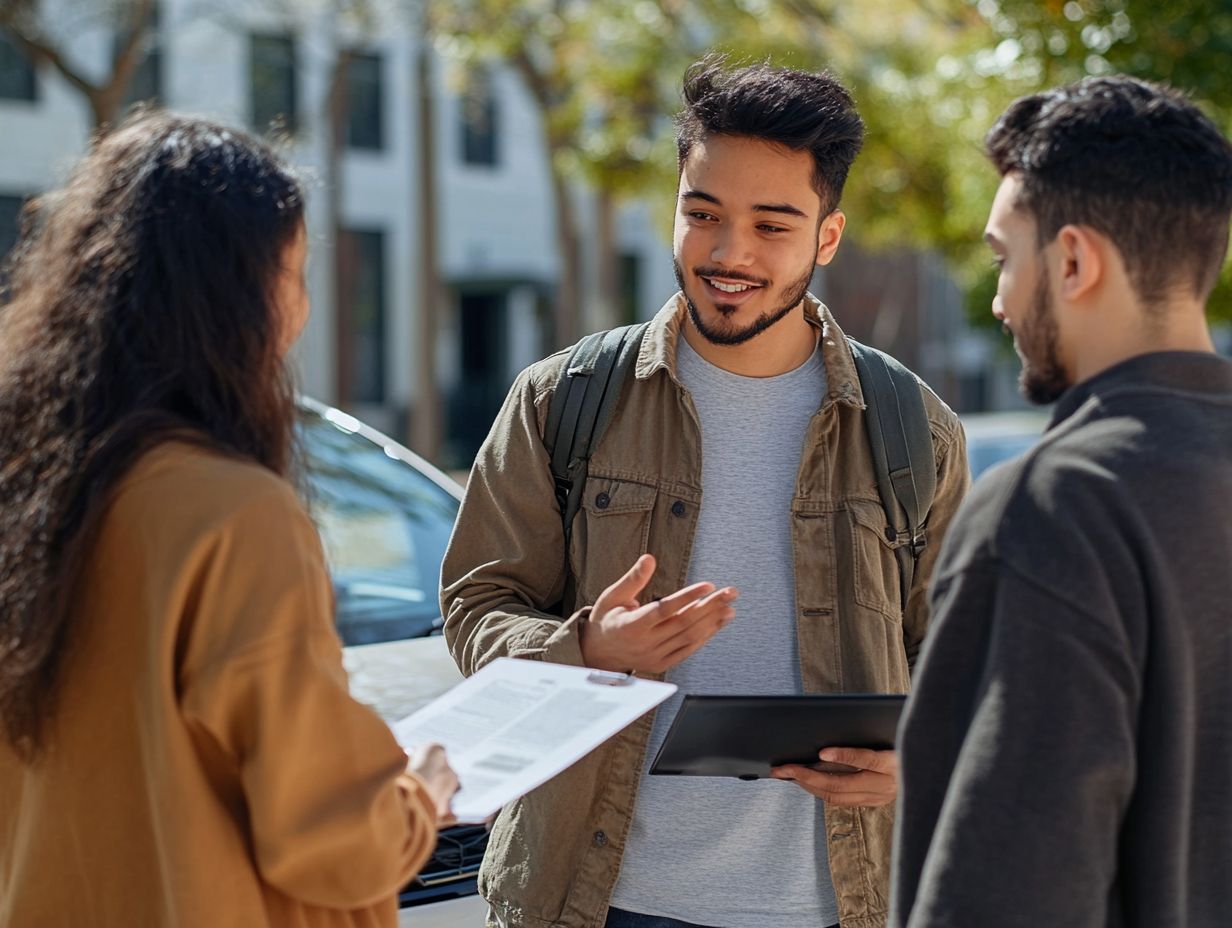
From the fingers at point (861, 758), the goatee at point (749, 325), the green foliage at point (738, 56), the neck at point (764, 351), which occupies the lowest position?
the fingers at point (861, 758)

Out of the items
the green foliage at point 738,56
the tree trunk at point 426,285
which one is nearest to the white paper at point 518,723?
the green foliage at point 738,56

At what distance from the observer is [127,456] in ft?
6.25

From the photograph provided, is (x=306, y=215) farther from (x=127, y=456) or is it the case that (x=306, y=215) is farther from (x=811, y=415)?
(x=811, y=415)

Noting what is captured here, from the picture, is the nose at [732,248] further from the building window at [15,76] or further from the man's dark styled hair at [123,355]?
the building window at [15,76]

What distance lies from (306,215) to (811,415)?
1.21 meters

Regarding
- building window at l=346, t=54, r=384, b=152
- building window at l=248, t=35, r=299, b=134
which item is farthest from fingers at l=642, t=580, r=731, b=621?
building window at l=346, t=54, r=384, b=152

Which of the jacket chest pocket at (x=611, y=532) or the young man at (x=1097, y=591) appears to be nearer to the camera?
the young man at (x=1097, y=591)

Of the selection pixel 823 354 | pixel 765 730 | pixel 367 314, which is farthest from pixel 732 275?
pixel 367 314

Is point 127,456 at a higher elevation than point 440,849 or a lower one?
higher

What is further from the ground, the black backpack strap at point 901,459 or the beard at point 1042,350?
the beard at point 1042,350

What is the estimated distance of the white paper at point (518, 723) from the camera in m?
2.09

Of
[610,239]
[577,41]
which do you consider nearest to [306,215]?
[577,41]

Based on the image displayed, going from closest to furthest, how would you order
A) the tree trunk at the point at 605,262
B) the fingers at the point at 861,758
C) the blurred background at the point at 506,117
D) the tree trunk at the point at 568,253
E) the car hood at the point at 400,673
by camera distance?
the fingers at the point at 861,758 → the car hood at the point at 400,673 → the blurred background at the point at 506,117 → the tree trunk at the point at 605,262 → the tree trunk at the point at 568,253

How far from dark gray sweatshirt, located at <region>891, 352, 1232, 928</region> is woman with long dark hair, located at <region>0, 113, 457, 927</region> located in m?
0.68
